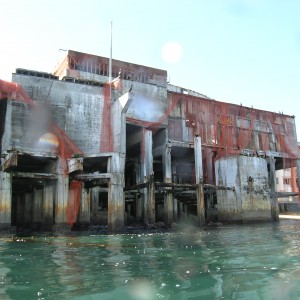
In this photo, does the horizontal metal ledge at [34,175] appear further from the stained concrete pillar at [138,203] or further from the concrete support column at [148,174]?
the stained concrete pillar at [138,203]

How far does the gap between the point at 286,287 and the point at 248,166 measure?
3144cm

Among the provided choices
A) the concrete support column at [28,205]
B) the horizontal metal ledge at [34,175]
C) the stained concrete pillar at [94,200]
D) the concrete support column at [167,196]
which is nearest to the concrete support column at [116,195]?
the horizontal metal ledge at [34,175]

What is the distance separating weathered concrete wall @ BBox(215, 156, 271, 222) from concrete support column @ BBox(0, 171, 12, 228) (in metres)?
21.0

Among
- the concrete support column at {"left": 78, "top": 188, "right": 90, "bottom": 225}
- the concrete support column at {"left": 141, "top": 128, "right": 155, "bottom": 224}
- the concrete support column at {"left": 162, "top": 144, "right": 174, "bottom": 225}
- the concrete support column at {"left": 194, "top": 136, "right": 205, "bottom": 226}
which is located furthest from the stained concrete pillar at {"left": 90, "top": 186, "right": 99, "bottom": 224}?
the concrete support column at {"left": 194, "top": 136, "right": 205, "bottom": 226}

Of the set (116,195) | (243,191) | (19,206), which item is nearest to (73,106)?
(116,195)

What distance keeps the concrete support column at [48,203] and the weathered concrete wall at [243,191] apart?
56.8ft

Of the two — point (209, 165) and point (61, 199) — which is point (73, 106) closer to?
point (61, 199)

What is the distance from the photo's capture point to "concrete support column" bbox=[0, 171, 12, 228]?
84.1 ft

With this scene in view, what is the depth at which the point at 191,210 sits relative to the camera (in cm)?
4712

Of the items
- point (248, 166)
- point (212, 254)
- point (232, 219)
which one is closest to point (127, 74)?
point (248, 166)

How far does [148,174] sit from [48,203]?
9.14 metres

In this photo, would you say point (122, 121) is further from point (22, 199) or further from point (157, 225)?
point (22, 199)

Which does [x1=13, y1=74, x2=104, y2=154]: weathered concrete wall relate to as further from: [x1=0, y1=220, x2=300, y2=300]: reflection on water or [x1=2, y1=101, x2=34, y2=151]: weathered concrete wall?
[x1=0, y1=220, x2=300, y2=300]: reflection on water

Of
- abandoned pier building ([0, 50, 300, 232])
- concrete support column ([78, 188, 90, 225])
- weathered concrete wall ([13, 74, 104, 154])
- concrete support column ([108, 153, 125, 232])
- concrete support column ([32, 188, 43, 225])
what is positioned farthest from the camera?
concrete support column ([78, 188, 90, 225])
